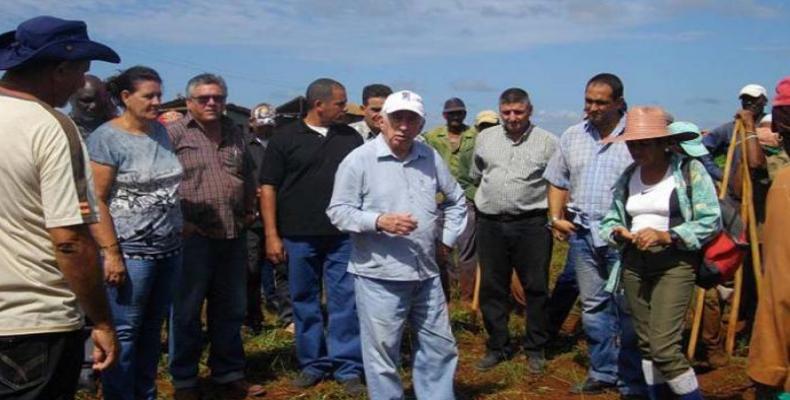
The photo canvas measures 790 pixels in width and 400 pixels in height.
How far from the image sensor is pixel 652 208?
4543 millimetres

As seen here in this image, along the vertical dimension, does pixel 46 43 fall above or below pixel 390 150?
above

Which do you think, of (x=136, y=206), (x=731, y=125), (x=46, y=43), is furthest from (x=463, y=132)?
(x=46, y=43)

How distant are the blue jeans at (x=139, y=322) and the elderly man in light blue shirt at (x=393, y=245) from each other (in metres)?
1.04

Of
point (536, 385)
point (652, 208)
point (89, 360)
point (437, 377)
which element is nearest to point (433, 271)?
point (437, 377)

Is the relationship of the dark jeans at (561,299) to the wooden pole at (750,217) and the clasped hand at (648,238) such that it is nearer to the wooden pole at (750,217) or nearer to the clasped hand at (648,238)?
the wooden pole at (750,217)

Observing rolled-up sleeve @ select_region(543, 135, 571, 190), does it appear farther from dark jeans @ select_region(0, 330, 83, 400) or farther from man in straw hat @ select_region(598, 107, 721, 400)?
dark jeans @ select_region(0, 330, 83, 400)

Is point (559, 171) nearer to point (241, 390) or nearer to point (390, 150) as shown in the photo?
point (390, 150)

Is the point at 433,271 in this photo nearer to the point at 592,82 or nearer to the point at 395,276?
the point at 395,276

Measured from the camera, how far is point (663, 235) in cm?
435

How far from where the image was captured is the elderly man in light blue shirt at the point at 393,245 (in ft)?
14.6

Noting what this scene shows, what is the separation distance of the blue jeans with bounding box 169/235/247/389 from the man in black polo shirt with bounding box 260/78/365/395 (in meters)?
0.37

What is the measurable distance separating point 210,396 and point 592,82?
3347mm

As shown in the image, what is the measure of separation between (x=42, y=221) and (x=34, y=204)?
2.5 inches

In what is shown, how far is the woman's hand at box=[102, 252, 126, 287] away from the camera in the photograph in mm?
4191
